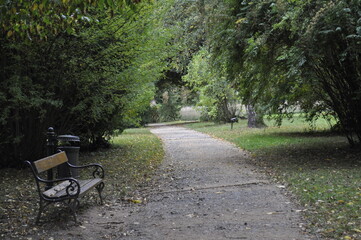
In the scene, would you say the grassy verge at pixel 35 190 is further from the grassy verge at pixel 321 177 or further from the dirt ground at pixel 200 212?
the grassy verge at pixel 321 177

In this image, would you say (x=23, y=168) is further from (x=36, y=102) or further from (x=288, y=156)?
(x=288, y=156)

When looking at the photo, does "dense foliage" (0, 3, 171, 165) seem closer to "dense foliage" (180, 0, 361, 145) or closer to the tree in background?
"dense foliage" (180, 0, 361, 145)

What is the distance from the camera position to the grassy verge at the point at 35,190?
19.4 ft

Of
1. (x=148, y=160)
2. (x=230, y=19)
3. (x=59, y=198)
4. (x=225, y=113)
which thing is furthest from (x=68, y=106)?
(x=225, y=113)

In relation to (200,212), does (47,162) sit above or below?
above

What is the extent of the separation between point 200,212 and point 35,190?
3.98 meters

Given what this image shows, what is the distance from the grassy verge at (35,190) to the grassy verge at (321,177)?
3.34 m

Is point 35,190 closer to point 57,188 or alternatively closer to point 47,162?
point 57,188

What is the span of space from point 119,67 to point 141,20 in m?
1.69

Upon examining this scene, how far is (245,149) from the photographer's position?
14844 mm

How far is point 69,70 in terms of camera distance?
10641 millimetres

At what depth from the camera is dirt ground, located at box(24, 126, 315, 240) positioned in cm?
535

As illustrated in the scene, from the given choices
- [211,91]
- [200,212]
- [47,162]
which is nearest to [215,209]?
[200,212]

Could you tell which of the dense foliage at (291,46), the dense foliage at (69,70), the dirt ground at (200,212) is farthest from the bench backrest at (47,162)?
the dense foliage at (291,46)
